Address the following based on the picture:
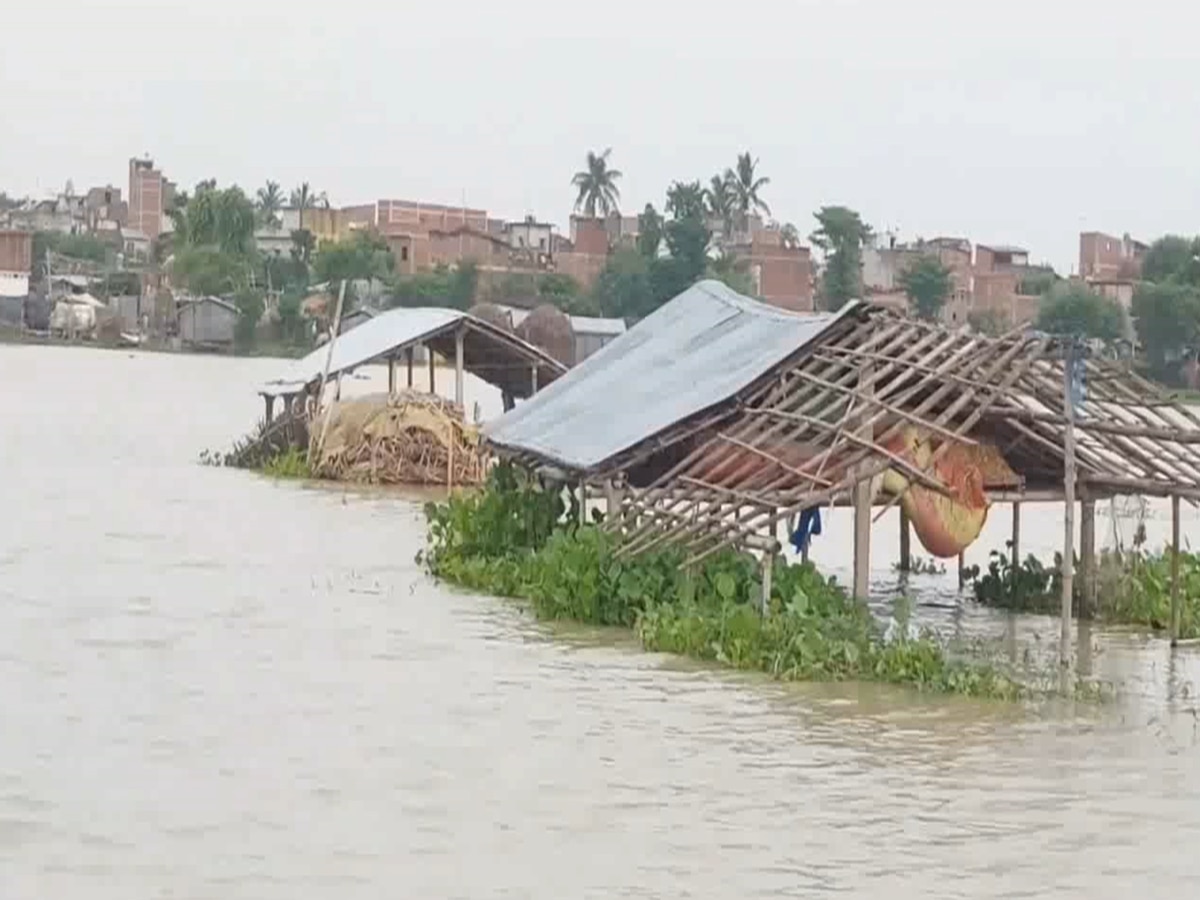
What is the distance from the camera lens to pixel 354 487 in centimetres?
2450

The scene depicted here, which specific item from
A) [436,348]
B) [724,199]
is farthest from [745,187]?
[436,348]

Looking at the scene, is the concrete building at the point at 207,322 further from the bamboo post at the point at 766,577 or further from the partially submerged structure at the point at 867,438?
the bamboo post at the point at 766,577

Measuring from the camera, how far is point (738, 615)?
12.5 m

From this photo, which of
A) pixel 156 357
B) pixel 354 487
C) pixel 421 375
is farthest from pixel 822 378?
pixel 156 357

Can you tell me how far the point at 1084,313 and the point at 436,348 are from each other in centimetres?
1906

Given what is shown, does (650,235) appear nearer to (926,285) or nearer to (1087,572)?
(926,285)

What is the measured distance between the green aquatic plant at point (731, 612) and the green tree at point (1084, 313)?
25.7m

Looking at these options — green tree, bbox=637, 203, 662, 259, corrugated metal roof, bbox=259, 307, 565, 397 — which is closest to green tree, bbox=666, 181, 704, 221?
green tree, bbox=637, 203, 662, 259

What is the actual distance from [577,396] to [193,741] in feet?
19.8

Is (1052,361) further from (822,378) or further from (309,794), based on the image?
(309,794)

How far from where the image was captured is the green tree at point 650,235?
205 ft

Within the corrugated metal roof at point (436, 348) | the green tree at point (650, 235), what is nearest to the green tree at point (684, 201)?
the green tree at point (650, 235)

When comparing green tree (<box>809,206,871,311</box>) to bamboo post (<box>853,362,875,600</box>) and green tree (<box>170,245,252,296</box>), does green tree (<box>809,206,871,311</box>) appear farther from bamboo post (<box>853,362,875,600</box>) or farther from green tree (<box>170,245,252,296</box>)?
bamboo post (<box>853,362,875,600</box>)

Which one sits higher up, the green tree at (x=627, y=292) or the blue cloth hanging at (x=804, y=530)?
the green tree at (x=627, y=292)
